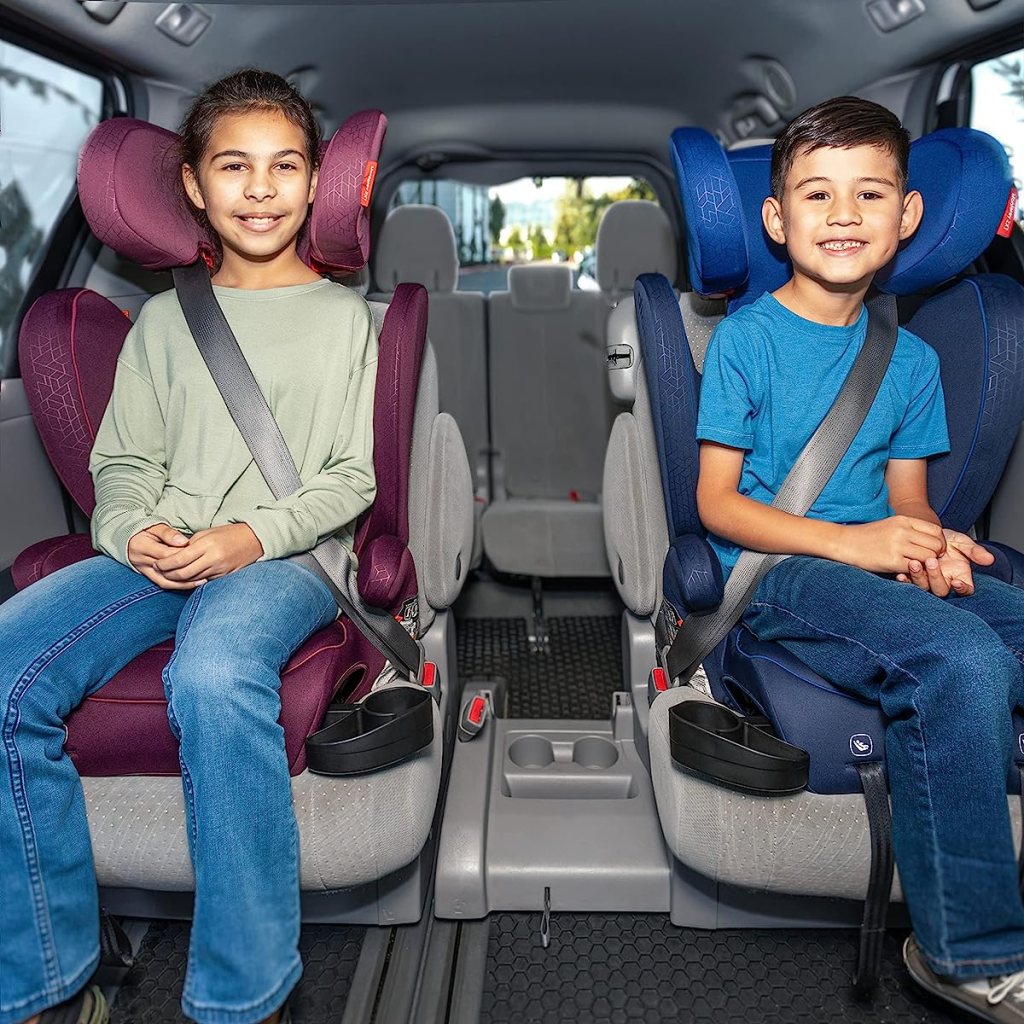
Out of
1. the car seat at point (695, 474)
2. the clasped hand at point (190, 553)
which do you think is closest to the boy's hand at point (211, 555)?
the clasped hand at point (190, 553)

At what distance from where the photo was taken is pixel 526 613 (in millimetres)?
3514

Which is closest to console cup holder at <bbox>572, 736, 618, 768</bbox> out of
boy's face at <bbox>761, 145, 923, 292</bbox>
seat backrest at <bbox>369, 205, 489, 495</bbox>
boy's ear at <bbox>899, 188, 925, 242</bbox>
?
boy's face at <bbox>761, 145, 923, 292</bbox>

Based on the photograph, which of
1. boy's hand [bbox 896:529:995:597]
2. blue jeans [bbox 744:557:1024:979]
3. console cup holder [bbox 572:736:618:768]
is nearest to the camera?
blue jeans [bbox 744:557:1024:979]

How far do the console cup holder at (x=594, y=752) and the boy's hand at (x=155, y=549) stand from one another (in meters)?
1.00

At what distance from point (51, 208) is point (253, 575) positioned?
141 cm

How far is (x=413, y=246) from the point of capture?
135 inches

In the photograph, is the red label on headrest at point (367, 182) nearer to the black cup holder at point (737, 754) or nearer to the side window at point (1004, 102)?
the black cup holder at point (737, 754)

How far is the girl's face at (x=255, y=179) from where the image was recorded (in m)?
1.78

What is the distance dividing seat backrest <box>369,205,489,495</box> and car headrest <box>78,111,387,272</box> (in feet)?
4.60

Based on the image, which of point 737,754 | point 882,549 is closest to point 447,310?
point 882,549

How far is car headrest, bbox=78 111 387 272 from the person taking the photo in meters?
1.75

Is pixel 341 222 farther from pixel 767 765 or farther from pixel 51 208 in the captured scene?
pixel 767 765

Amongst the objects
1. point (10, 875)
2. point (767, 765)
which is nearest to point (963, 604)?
point (767, 765)

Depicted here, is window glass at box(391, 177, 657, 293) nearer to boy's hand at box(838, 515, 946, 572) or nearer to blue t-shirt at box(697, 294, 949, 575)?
blue t-shirt at box(697, 294, 949, 575)
